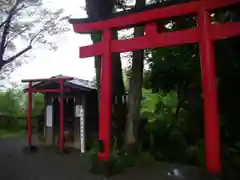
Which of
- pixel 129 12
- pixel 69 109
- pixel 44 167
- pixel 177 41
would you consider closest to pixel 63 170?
pixel 44 167

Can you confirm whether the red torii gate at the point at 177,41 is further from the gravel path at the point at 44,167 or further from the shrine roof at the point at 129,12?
the gravel path at the point at 44,167

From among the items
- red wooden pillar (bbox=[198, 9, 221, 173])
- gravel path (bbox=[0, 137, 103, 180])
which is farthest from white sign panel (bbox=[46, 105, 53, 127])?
red wooden pillar (bbox=[198, 9, 221, 173])

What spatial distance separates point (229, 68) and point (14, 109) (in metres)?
20.0

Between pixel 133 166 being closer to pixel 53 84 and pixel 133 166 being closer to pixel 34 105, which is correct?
pixel 53 84

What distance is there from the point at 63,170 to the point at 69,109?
526cm

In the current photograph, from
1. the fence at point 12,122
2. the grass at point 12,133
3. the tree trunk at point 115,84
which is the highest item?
the tree trunk at point 115,84

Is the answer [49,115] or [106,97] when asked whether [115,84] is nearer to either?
[106,97]

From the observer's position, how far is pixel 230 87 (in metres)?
8.22

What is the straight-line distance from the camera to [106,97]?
6.70 m

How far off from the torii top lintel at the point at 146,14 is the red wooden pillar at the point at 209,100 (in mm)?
227

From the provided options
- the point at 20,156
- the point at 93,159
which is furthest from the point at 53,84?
the point at 93,159

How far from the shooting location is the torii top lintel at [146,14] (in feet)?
18.2

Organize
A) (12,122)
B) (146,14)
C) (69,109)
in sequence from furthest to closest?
1. (12,122)
2. (69,109)
3. (146,14)

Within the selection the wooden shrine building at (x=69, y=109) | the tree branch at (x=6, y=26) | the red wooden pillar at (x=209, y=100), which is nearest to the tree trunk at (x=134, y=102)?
the red wooden pillar at (x=209, y=100)
